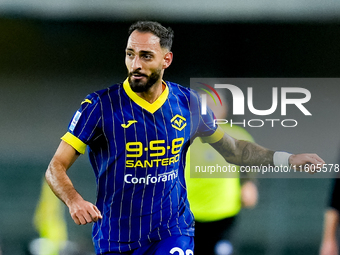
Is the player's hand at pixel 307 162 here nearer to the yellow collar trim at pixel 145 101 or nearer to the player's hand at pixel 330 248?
the yellow collar trim at pixel 145 101

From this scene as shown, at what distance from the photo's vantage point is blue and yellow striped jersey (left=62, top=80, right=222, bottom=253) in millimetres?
2326

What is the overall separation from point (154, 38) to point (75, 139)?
27.8 inches

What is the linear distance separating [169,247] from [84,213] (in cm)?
60

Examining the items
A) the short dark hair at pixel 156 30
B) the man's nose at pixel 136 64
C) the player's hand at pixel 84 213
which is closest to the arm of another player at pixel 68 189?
the player's hand at pixel 84 213

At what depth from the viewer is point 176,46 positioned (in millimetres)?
3406

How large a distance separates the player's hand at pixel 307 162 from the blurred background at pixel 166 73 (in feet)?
3.15

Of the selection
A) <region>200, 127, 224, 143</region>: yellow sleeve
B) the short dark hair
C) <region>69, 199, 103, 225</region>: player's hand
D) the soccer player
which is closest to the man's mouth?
the soccer player

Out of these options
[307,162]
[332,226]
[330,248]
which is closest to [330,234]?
[332,226]

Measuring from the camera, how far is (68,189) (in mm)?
2080

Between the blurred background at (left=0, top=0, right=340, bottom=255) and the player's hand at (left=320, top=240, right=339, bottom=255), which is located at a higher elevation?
the blurred background at (left=0, top=0, right=340, bottom=255)

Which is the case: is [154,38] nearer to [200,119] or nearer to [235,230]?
[200,119]

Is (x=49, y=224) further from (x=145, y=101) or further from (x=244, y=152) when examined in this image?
(x=244, y=152)

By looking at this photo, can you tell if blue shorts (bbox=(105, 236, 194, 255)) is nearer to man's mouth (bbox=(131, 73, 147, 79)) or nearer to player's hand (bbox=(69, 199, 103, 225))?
player's hand (bbox=(69, 199, 103, 225))

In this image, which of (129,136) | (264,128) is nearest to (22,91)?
(129,136)
